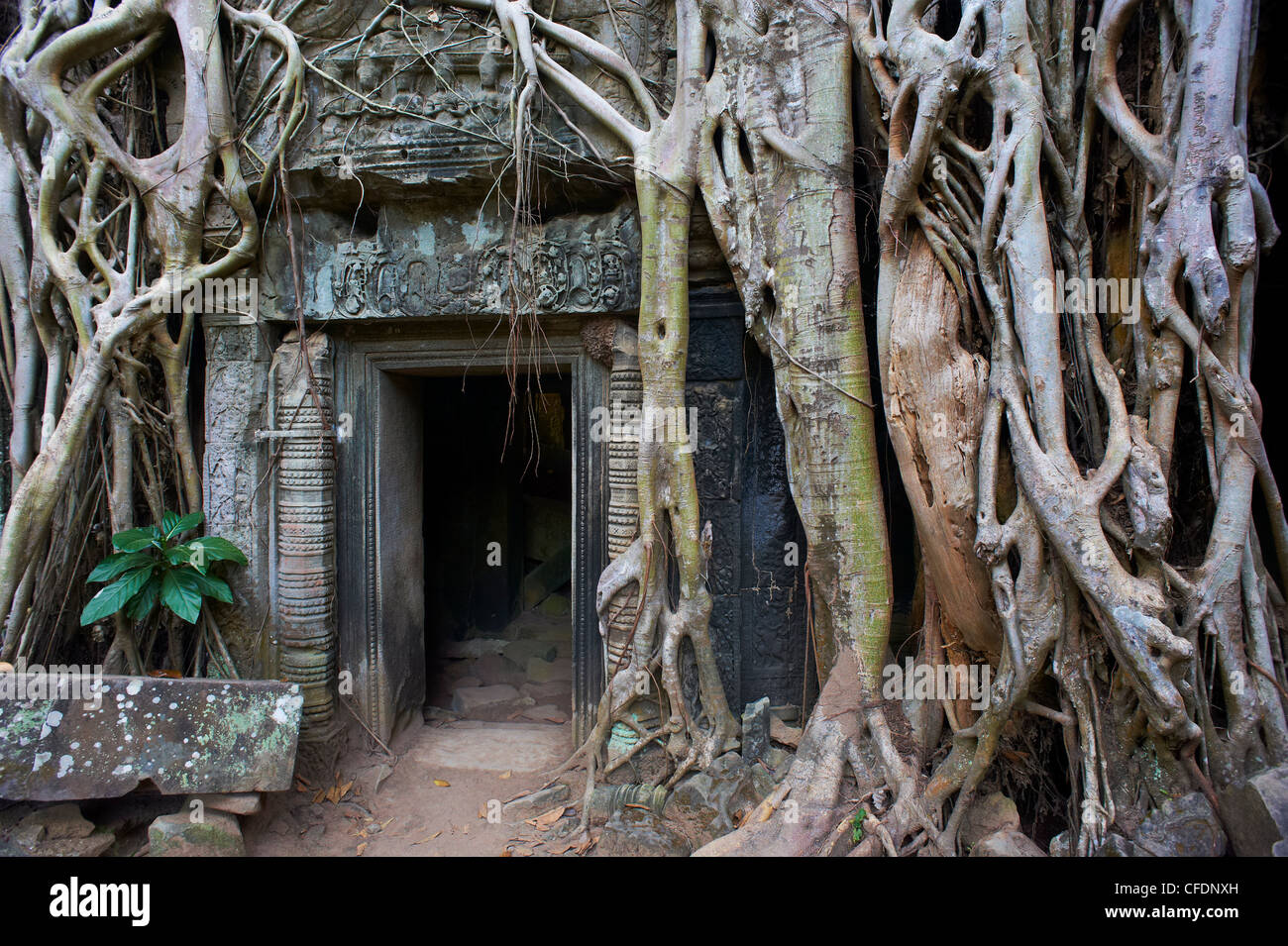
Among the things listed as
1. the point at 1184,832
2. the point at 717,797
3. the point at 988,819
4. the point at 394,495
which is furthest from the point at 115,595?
the point at 1184,832

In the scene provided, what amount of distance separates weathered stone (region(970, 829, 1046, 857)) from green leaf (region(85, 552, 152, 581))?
3300mm

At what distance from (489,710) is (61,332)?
2.80 metres

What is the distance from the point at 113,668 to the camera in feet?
10.1

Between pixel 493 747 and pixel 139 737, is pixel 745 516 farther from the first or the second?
pixel 139 737

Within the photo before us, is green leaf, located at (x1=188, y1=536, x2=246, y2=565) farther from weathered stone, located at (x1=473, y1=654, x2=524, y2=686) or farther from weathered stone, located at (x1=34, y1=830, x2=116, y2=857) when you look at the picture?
weathered stone, located at (x1=473, y1=654, x2=524, y2=686)

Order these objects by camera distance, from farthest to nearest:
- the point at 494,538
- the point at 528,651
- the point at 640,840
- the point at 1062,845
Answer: the point at 494,538
the point at 528,651
the point at 640,840
the point at 1062,845

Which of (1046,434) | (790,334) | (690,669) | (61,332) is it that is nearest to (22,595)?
(61,332)

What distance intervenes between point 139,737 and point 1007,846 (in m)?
2.99

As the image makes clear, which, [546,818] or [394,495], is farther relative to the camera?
[394,495]

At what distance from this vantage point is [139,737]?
8.43 ft

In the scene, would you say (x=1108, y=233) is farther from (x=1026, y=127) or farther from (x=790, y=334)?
(x=790, y=334)

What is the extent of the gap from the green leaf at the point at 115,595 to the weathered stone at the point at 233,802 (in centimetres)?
83

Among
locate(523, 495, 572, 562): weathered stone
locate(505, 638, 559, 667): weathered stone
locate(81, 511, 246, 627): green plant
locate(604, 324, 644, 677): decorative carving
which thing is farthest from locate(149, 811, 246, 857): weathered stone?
locate(523, 495, 572, 562): weathered stone

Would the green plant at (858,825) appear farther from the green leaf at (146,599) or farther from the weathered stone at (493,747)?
the green leaf at (146,599)
